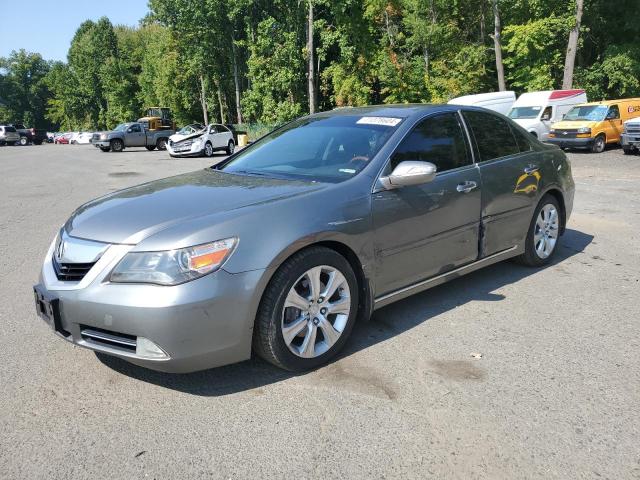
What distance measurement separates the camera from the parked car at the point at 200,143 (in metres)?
25.9

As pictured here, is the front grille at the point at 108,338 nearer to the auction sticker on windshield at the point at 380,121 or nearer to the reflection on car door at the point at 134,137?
the auction sticker on windshield at the point at 380,121

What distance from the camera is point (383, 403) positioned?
3.01 m

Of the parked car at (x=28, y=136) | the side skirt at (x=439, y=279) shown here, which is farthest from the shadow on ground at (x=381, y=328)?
the parked car at (x=28, y=136)

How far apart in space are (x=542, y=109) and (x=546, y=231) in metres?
19.7

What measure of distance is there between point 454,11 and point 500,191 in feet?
118

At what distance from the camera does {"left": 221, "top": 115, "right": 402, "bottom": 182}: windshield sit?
3910 mm

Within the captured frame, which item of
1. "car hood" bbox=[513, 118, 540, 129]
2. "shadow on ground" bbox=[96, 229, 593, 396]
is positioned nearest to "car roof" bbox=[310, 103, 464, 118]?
"shadow on ground" bbox=[96, 229, 593, 396]

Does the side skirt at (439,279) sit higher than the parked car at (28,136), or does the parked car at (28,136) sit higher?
the parked car at (28,136)

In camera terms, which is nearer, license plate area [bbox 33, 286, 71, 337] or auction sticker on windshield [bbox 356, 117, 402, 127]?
license plate area [bbox 33, 286, 71, 337]

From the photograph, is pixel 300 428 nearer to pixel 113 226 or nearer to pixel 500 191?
pixel 113 226

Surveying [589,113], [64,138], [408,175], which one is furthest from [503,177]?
[64,138]

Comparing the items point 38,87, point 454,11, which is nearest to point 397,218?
point 454,11

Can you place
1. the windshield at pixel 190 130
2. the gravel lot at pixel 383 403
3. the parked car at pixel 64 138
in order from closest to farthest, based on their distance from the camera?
the gravel lot at pixel 383 403, the windshield at pixel 190 130, the parked car at pixel 64 138

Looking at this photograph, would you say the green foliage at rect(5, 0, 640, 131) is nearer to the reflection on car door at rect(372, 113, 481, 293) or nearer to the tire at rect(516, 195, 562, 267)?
the tire at rect(516, 195, 562, 267)
